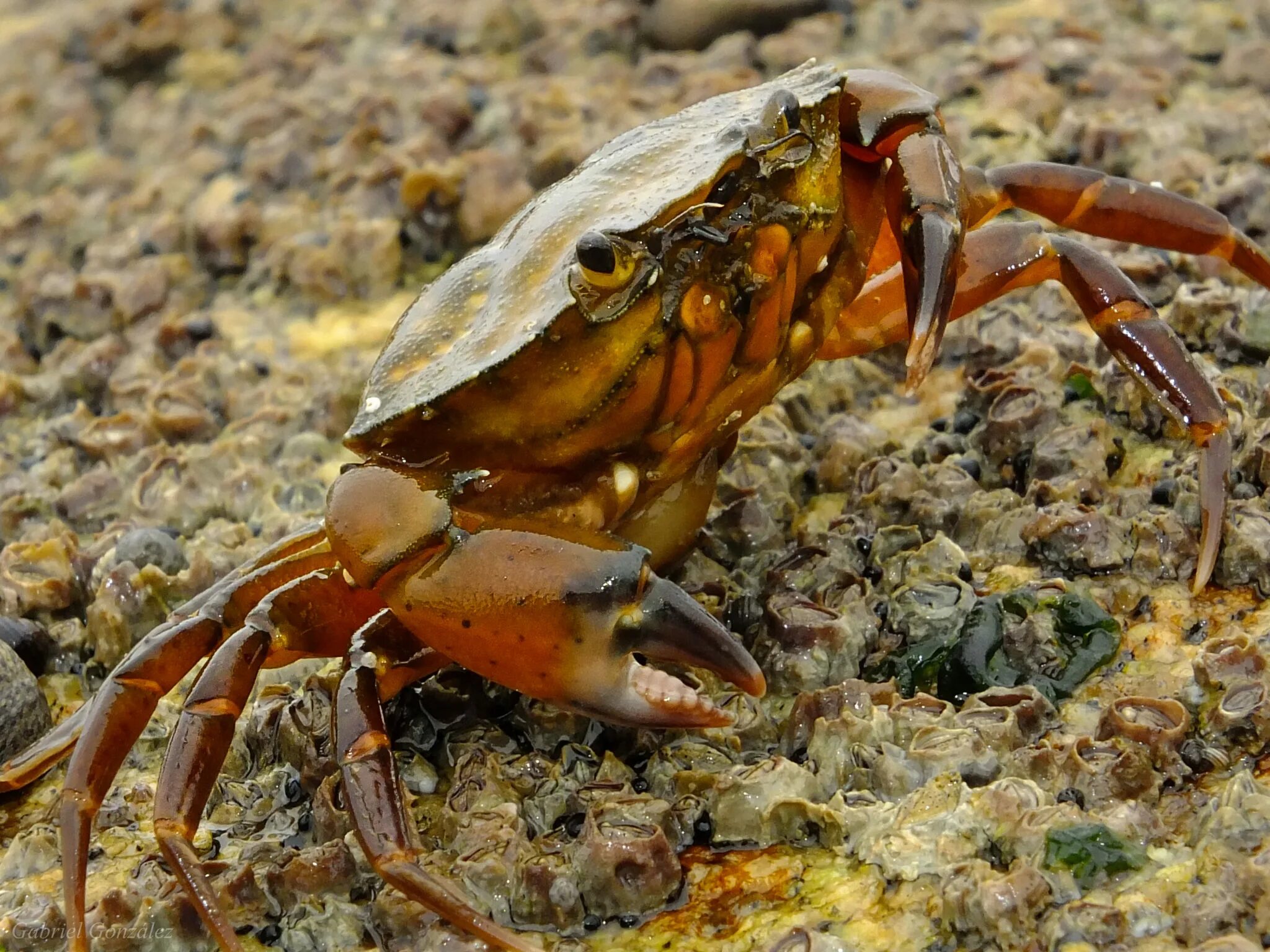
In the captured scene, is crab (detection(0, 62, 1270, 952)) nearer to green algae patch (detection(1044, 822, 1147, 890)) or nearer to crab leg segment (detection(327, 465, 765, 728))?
crab leg segment (detection(327, 465, 765, 728))

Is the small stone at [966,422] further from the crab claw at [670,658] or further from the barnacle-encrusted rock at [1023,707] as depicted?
the crab claw at [670,658]

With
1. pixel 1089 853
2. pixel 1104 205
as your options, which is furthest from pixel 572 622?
pixel 1104 205

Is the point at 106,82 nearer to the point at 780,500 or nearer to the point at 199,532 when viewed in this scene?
the point at 199,532

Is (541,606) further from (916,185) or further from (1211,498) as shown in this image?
(1211,498)

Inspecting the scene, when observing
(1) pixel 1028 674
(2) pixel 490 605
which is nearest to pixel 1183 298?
(1) pixel 1028 674

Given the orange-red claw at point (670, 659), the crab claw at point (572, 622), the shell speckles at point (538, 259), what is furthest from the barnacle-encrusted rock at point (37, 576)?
the orange-red claw at point (670, 659)
